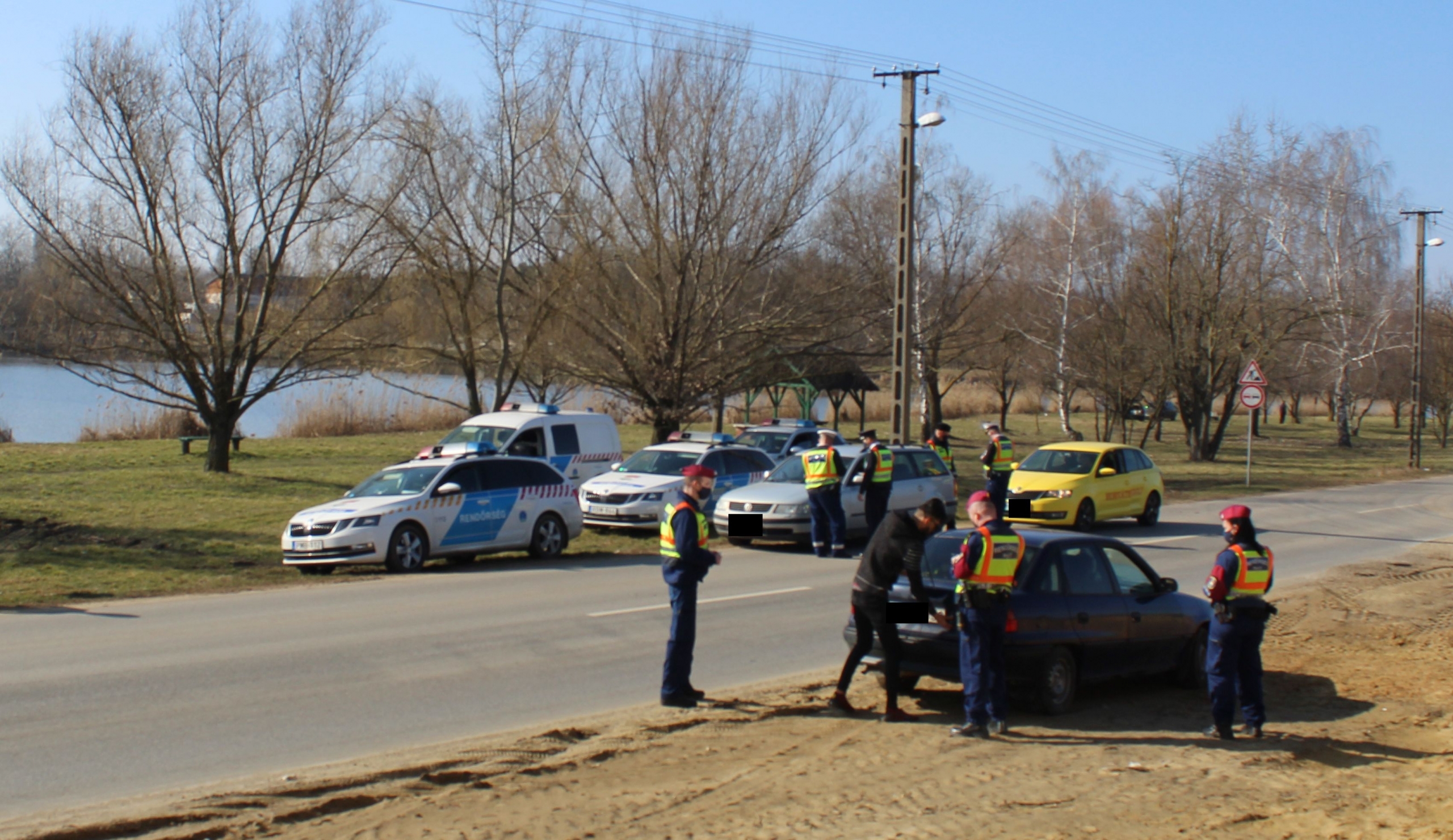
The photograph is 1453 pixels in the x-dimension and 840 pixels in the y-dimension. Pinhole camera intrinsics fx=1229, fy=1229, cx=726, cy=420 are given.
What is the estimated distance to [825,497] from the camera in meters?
18.3

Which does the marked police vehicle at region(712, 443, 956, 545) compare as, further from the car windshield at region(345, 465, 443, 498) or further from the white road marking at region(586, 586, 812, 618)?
the car windshield at region(345, 465, 443, 498)

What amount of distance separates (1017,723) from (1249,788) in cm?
195

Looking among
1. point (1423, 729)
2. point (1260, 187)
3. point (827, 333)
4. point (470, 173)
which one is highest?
point (1260, 187)

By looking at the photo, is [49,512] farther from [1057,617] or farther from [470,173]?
[1057,617]

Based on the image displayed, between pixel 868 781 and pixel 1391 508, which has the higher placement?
pixel 868 781

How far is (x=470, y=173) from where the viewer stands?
96.5 feet

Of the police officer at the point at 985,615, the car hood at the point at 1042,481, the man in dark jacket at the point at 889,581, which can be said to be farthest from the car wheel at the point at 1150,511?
the police officer at the point at 985,615

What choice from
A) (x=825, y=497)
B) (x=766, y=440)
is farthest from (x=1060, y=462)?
(x=825, y=497)

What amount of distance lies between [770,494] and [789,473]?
106 centimetres

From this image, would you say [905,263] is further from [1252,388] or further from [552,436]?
[1252,388]

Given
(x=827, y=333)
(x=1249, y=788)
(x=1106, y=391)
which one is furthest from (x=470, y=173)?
(x=1249, y=788)

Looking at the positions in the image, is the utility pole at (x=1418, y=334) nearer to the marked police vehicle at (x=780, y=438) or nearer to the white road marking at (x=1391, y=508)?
the white road marking at (x=1391, y=508)

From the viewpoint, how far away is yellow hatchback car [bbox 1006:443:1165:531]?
2228 centimetres

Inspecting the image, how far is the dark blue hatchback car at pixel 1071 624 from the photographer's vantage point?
877cm
